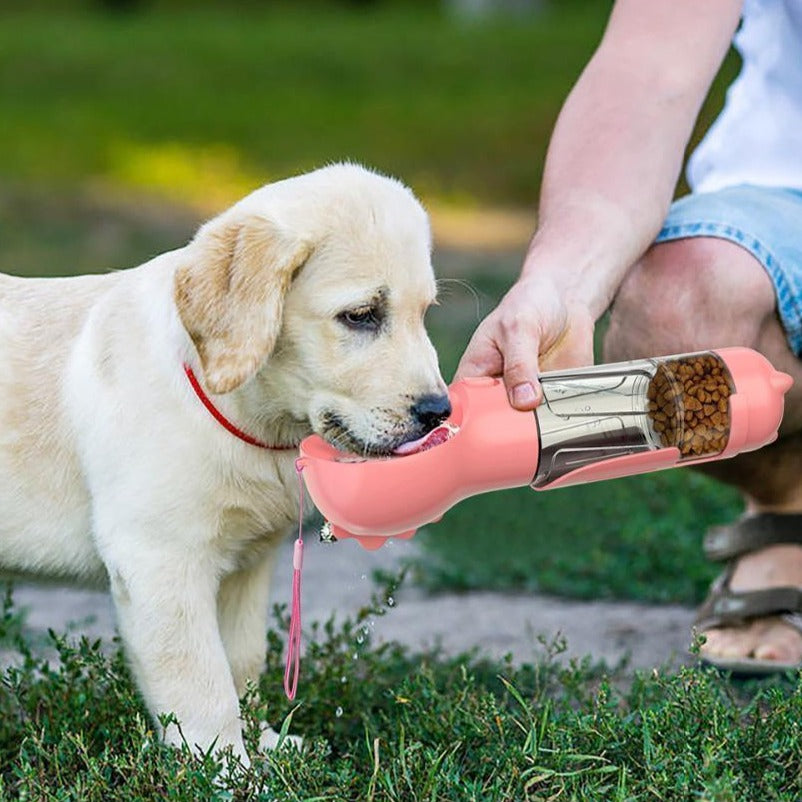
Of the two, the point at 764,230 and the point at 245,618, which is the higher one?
the point at 764,230

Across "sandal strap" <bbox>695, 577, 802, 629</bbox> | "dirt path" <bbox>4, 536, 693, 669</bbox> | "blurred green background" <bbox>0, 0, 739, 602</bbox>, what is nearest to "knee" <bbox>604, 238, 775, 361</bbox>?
"blurred green background" <bbox>0, 0, 739, 602</bbox>

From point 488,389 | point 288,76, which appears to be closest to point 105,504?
point 488,389

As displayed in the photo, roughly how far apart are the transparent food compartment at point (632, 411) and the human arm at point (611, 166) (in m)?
0.18

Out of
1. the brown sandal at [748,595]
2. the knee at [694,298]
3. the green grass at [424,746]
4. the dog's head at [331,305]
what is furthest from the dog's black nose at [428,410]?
the brown sandal at [748,595]

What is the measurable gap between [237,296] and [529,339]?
0.51 meters

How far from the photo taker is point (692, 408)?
273 cm

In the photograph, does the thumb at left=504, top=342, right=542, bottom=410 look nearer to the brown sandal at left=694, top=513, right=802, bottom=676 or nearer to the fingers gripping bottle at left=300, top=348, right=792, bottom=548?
the fingers gripping bottle at left=300, top=348, right=792, bottom=548

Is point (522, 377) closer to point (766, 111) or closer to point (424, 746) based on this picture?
point (424, 746)

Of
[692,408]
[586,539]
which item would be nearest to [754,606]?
[692,408]

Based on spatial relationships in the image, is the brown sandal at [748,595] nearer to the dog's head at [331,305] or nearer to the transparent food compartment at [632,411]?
the transparent food compartment at [632,411]

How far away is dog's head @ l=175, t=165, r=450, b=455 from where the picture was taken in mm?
2592

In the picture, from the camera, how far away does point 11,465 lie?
291 centimetres

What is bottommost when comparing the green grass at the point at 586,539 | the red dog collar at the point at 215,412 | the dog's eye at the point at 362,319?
the green grass at the point at 586,539

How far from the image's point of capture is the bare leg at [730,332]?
3273 mm
